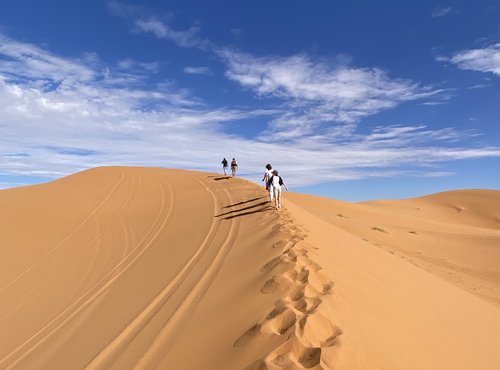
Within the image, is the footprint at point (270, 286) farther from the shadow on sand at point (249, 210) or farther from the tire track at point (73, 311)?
the shadow on sand at point (249, 210)

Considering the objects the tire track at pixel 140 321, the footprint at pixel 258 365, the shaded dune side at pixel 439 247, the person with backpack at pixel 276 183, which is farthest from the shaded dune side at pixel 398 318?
the person with backpack at pixel 276 183

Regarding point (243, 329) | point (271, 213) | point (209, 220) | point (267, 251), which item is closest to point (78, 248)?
point (209, 220)

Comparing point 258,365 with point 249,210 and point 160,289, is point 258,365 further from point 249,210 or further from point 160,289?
point 249,210

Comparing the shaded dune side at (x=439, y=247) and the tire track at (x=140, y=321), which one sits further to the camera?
the shaded dune side at (x=439, y=247)

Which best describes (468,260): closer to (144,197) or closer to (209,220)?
(209,220)

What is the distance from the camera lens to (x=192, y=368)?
12.2 ft

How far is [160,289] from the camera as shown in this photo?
700 cm

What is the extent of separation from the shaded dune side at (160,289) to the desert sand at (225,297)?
3 centimetres

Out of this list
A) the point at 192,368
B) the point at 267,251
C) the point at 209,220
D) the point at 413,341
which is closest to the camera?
the point at 192,368

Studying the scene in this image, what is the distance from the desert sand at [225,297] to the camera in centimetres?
380

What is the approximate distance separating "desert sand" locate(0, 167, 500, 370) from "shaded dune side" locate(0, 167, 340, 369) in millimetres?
31

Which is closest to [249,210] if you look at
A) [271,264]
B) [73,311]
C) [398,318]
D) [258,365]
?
[271,264]

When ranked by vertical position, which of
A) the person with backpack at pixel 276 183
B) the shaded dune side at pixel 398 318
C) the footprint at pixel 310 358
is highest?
the person with backpack at pixel 276 183

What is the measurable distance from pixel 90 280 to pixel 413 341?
763cm
